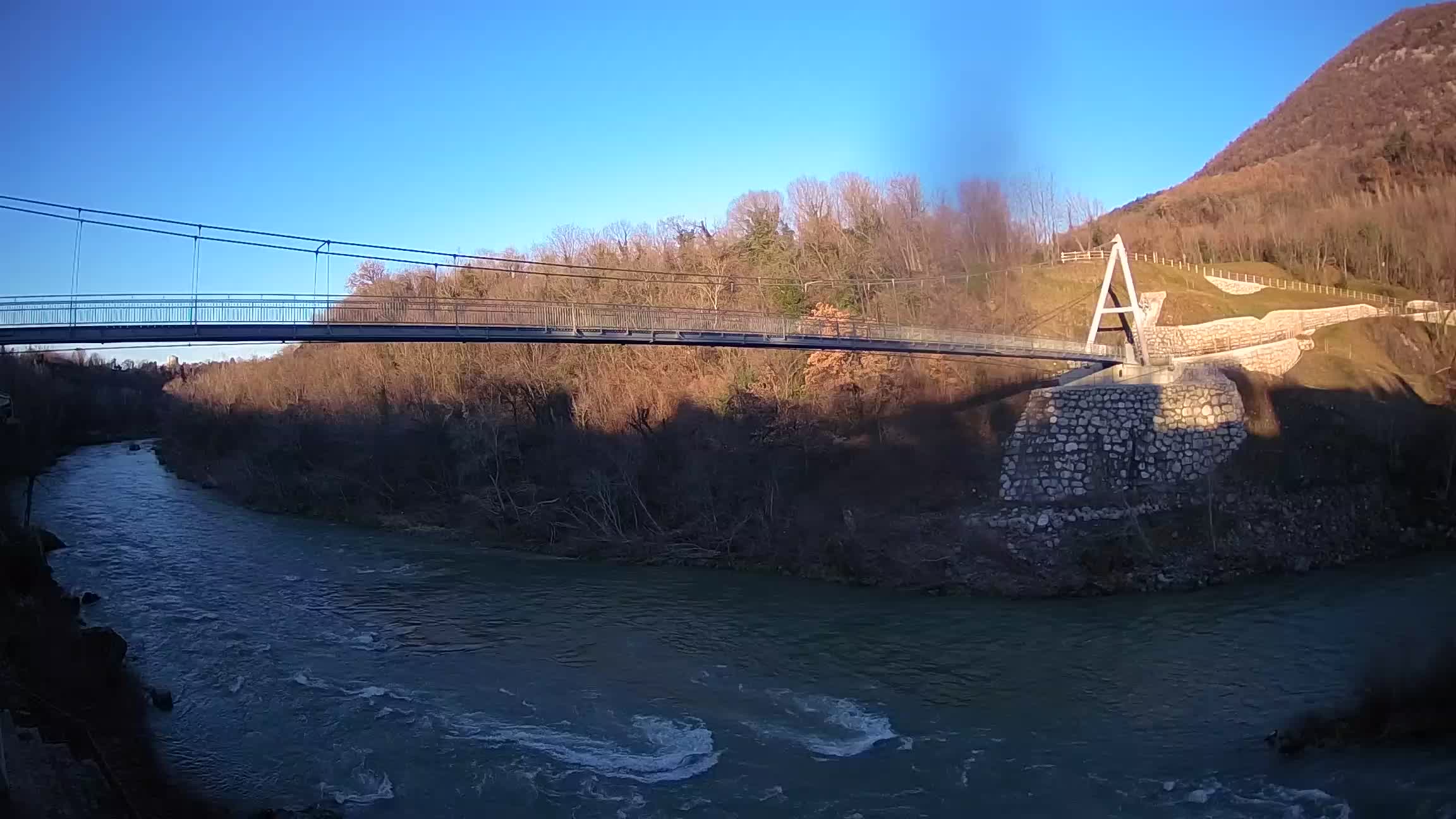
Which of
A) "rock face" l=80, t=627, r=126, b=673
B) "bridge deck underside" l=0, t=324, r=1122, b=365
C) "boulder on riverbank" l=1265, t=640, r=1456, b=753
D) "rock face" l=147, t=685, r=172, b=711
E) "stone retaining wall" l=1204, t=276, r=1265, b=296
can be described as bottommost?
"rock face" l=147, t=685, r=172, b=711

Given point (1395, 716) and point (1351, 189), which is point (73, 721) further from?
point (1351, 189)

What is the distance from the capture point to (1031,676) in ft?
42.9

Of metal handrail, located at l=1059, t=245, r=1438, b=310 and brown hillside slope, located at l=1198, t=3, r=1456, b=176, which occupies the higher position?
brown hillside slope, located at l=1198, t=3, r=1456, b=176

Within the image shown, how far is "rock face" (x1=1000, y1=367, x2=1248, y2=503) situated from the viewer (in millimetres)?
20281

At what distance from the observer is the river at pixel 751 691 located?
935cm

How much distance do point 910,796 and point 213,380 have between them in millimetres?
50190

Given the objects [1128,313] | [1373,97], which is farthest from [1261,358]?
[1373,97]

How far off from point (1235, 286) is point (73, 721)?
33790 mm

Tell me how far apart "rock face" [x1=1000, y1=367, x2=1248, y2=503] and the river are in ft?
12.2

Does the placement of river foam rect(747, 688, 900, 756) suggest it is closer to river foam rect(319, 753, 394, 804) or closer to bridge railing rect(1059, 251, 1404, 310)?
river foam rect(319, 753, 394, 804)

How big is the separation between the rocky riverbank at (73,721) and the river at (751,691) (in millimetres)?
526

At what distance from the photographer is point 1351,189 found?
3797 cm

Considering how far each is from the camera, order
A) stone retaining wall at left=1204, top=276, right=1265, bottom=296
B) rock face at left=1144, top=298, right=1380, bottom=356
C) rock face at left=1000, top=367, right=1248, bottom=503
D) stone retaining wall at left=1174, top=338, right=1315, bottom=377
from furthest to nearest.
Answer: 1. stone retaining wall at left=1204, top=276, right=1265, bottom=296
2. rock face at left=1144, top=298, right=1380, bottom=356
3. stone retaining wall at left=1174, top=338, right=1315, bottom=377
4. rock face at left=1000, top=367, right=1248, bottom=503

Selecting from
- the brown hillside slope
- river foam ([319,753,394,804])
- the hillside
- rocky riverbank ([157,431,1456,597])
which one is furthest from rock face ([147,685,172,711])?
the brown hillside slope
